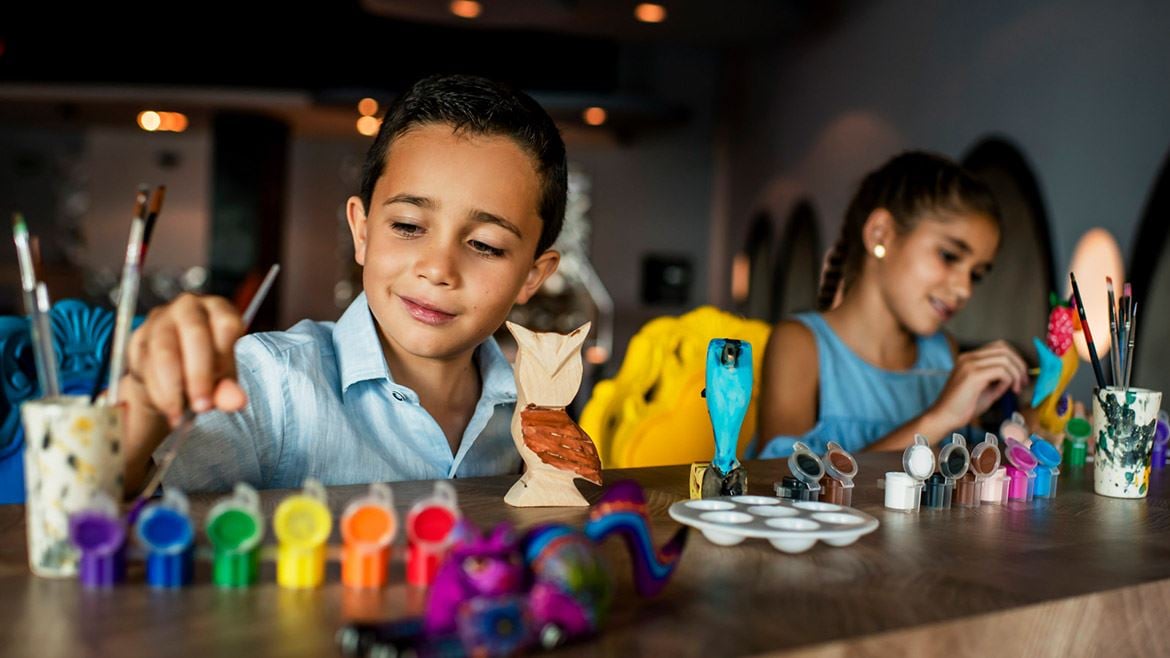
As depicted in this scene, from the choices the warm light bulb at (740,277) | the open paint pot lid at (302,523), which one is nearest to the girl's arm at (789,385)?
the open paint pot lid at (302,523)

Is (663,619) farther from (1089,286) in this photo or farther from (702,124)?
(702,124)

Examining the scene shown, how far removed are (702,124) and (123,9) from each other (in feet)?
13.1

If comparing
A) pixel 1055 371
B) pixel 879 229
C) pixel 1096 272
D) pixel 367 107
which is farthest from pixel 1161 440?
pixel 367 107

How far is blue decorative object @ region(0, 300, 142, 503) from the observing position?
4.14ft

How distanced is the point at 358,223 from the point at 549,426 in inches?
20.2

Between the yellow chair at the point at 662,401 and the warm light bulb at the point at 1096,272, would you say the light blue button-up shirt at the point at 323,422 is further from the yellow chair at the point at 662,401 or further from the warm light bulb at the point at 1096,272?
the warm light bulb at the point at 1096,272

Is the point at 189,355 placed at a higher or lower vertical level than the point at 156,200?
lower

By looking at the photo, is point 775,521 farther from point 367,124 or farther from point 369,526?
point 367,124

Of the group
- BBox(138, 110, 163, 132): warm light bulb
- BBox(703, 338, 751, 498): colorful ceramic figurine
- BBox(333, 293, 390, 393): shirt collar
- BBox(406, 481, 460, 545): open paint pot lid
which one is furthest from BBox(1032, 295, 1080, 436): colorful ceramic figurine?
BBox(138, 110, 163, 132): warm light bulb

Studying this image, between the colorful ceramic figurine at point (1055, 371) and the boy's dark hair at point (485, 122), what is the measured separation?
71cm

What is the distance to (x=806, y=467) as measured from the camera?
1.08 metres

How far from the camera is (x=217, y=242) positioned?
7.53 meters

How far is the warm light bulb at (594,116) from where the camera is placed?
274 inches

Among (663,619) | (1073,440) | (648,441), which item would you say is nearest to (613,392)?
(648,441)
